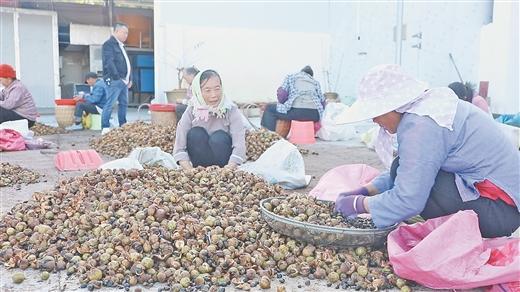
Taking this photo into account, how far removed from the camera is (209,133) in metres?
3.76

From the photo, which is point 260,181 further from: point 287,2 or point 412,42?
point 287,2

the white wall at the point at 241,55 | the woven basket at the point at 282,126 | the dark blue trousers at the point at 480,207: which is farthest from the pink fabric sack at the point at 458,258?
the white wall at the point at 241,55

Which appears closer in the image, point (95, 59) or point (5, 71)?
point (5, 71)

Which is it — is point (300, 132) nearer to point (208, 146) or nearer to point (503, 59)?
point (503, 59)

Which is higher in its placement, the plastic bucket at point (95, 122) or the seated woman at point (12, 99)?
the seated woman at point (12, 99)

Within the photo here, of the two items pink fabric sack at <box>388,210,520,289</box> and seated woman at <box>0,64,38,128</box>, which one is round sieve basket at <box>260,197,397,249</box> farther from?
seated woman at <box>0,64,38,128</box>

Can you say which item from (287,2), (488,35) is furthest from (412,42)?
(287,2)

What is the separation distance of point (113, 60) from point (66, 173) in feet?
9.65

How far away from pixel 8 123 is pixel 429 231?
17.0ft

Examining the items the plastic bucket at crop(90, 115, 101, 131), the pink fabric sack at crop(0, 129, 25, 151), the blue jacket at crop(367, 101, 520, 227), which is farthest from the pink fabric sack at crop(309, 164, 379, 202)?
the plastic bucket at crop(90, 115, 101, 131)

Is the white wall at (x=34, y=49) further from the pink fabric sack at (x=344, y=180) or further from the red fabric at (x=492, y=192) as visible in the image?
the red fabric at (x=492, y=192)

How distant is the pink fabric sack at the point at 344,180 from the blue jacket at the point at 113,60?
447 centimetres

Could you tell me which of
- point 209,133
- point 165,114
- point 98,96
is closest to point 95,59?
point 98,96

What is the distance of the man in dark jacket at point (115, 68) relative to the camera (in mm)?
6766
